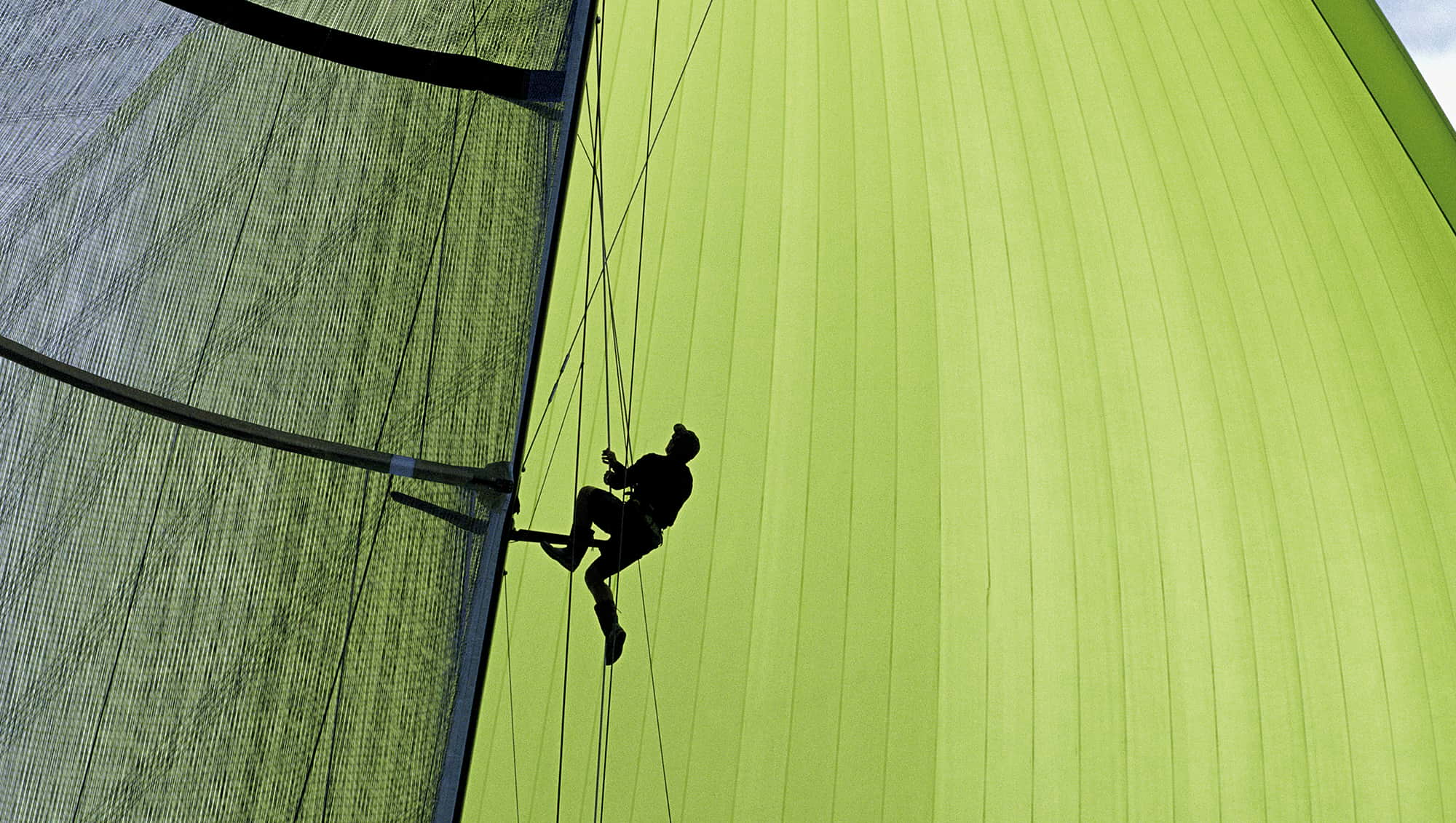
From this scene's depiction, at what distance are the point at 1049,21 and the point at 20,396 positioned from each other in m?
3.66

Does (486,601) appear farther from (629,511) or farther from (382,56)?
(382,56)

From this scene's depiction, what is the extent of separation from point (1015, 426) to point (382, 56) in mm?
2461

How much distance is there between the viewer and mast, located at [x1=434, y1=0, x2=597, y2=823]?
1.56m

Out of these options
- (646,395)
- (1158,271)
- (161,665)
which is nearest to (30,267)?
Answer: (161,665)

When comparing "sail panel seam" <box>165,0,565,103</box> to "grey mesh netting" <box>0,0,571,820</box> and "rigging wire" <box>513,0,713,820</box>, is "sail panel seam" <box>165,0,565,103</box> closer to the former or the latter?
"grey mesh netting" <box>0,0,571,820</box>

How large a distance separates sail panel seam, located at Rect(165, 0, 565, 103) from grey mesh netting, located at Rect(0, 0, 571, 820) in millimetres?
20

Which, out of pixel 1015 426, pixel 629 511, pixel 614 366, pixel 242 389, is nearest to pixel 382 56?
pixel 242 389

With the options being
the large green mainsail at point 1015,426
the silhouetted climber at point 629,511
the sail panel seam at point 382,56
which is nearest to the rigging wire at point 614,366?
the large green mainsail at point 1015,426

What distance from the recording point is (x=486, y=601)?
161 cm

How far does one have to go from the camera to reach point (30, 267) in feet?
5.79

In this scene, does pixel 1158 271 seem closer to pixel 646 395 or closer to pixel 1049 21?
pixel 1049 21

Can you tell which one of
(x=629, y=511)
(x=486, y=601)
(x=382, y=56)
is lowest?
(x=486, y=601)

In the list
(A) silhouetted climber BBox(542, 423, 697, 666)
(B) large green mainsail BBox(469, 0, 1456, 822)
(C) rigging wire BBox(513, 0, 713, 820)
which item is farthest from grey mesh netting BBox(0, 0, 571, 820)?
(B) large green mainsail BBox(469, 0, 1456, 822)

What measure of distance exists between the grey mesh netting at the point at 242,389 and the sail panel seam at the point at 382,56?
2 centimetres
